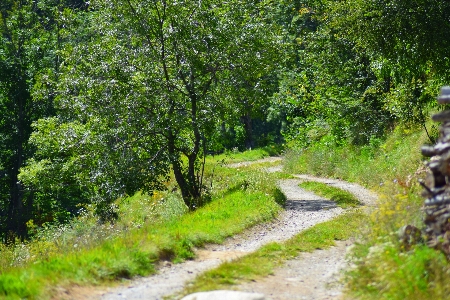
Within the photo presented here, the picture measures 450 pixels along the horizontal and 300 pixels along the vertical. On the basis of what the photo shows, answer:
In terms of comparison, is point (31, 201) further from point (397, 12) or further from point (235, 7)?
point (397, 12)

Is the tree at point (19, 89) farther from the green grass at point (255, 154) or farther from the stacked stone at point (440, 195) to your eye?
the stacked stone at point (440, 195)

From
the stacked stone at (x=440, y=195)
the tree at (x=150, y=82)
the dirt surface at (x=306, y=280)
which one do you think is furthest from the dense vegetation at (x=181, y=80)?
the stacked stone at (x=440, y=195)

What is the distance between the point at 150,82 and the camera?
56.5 feet

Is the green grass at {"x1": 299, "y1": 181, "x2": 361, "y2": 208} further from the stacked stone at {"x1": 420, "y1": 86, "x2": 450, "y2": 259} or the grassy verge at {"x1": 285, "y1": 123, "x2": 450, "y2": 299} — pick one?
the stacked stone at {"x1": 420, "y1": 86, "x2": 450, "y2": 259}

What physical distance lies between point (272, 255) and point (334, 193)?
9.26 meters

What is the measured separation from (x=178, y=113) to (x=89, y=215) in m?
7.40

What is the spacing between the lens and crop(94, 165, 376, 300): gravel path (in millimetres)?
8547

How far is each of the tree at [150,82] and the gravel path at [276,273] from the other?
3.66 metres

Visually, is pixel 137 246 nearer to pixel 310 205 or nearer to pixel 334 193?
pixel 310 205

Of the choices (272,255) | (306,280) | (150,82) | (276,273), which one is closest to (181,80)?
(150,82)

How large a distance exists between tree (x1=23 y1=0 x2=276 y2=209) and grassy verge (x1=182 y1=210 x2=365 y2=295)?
16.2 feet

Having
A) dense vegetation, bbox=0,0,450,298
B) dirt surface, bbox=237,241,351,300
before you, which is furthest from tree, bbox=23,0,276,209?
dirt surface, bbox=237,241,351,300

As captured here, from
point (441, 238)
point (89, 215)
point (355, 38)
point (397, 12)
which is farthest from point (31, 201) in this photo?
point (441, 238)

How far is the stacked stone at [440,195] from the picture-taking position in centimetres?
760
